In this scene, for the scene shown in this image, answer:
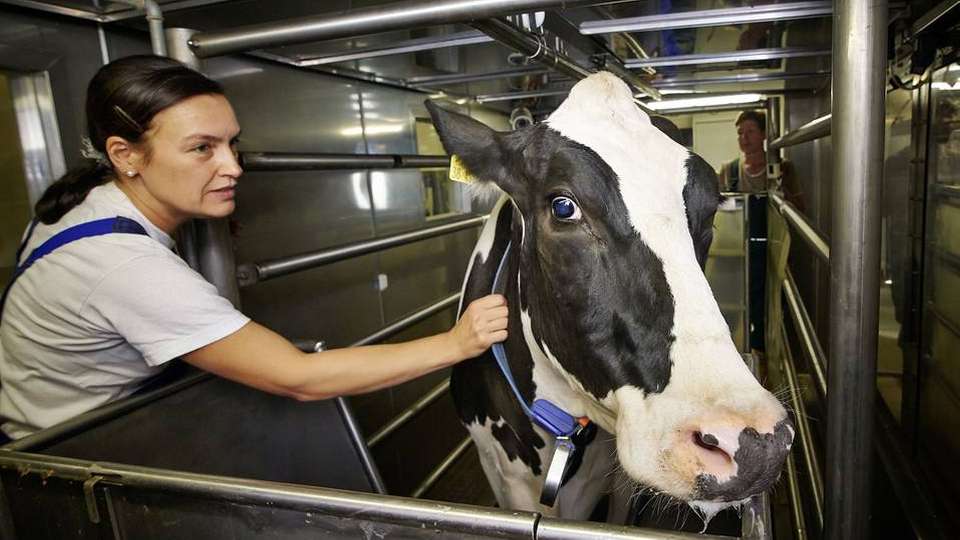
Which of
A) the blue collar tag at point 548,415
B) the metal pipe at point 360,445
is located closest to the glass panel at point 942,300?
the blue collar tag at point 548,415

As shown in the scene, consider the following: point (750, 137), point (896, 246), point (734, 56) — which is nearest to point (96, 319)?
point (734, 56)

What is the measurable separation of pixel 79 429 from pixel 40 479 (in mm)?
182

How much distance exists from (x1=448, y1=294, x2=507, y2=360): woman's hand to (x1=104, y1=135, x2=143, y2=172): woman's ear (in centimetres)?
68

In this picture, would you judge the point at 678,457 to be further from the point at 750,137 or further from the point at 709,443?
the point at 750,137

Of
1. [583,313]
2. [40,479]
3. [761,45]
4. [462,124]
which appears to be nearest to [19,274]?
[40,479]

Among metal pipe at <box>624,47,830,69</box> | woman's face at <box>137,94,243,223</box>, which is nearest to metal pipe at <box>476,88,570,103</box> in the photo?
metal pipe at <box>624,47,830,69</box>

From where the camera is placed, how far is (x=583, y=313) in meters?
0.98

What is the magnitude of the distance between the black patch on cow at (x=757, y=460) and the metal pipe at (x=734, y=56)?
188cm

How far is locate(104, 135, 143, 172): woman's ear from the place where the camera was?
1121mm

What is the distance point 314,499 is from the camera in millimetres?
689

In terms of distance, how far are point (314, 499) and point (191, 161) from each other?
0.75m

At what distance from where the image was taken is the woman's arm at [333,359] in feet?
3.39

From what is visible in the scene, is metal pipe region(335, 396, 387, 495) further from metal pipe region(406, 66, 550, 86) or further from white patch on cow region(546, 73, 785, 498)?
metal pipe region(406, 66, 550, 86)

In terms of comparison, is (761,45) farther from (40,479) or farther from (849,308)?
(40,479)
